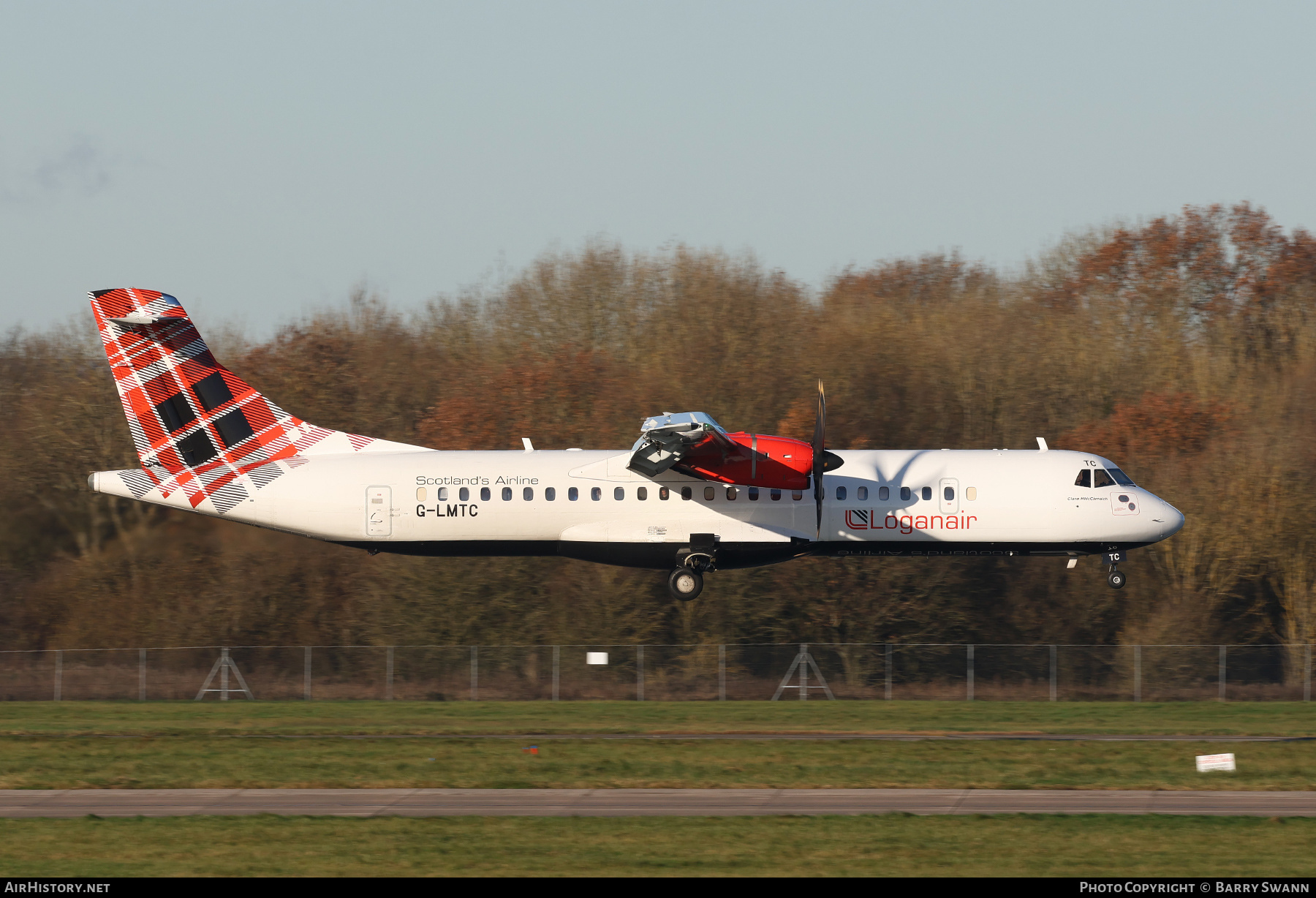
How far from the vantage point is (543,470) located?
33.1 m

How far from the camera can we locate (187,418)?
3403 centimetres

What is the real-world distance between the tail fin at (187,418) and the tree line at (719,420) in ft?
Result: 18.7

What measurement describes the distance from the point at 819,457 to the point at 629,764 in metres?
9.19

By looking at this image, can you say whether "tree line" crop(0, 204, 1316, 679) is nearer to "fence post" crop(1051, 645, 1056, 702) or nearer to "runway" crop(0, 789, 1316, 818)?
"fence post" crop(1051, 645, 1056, 702)

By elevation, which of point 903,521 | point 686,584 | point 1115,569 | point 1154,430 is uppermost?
point 1154,430

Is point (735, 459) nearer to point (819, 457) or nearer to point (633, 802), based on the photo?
point (819, 457)

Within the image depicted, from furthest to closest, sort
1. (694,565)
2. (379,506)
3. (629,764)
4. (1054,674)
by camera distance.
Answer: (1054,674) → (379,506) → (694,565) → (629,764)

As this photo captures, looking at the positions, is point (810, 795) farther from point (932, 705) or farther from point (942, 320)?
point (942, 320)

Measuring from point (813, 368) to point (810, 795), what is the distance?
27973 millimetres

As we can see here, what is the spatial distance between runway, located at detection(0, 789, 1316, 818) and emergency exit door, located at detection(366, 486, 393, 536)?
11526 millimetres

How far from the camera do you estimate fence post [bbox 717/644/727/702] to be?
36.3m

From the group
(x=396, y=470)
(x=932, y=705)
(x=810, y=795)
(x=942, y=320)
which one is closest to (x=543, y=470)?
(x=396, y=470)

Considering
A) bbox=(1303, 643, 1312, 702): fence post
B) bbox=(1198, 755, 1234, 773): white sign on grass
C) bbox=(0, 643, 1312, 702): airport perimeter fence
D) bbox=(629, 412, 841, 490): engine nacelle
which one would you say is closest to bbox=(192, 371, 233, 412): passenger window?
bbox=(0, 643, 1312, 702): airport perimeter fence

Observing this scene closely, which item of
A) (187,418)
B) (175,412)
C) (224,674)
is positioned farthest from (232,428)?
(224,674)
